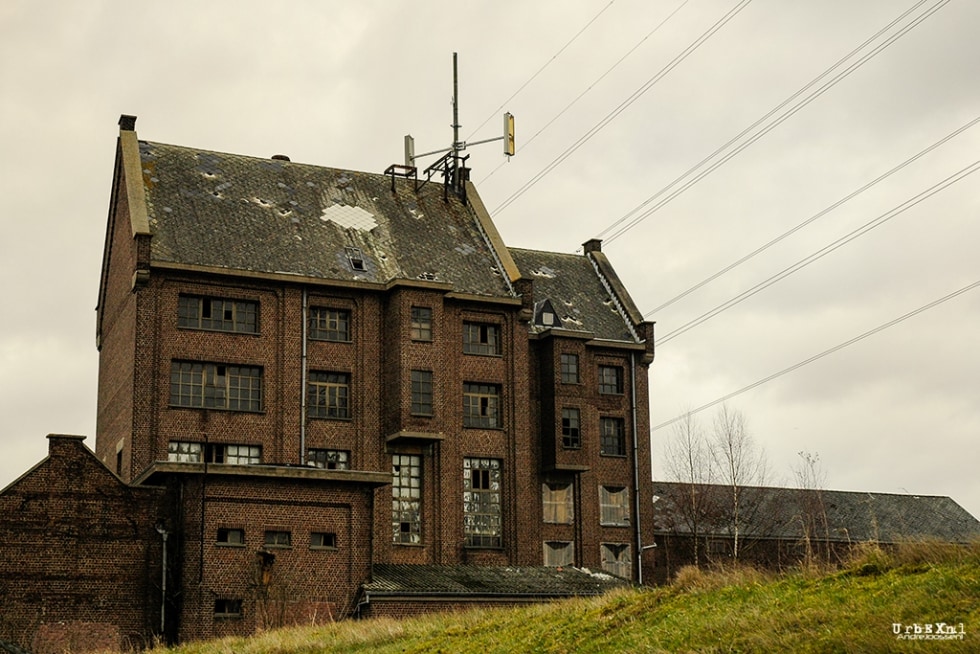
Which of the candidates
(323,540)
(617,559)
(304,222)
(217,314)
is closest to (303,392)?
(217,314)

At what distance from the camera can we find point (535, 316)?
2169 inches

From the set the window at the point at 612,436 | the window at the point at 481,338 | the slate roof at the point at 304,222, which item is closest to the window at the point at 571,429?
the window at the point at 612,436

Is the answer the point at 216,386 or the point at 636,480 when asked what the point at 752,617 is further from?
the point at 636,480

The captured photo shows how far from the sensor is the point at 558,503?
5291cm

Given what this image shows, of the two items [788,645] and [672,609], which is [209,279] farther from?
[788,645]

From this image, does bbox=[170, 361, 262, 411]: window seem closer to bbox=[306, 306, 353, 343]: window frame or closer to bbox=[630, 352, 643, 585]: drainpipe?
bbox=[306, 306, 353, 343]: window frame

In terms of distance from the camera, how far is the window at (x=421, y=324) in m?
49.8

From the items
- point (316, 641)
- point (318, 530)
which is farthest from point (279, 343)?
point (316, 641)

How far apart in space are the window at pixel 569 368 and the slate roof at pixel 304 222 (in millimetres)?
4018

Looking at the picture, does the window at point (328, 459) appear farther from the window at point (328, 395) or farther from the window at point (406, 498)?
the window at point (406, 498)

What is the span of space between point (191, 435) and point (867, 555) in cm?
3033

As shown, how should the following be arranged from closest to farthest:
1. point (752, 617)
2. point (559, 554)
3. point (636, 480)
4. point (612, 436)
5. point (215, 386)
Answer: point (752, 617)
point (215, 386)
point (559, 554)
point (636, 480)
point (612, 436)

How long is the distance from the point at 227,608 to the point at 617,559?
59.1ft

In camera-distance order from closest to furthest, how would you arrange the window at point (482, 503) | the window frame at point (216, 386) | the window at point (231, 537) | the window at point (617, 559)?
the window at point (231, 537), the window frame at point (216, 386), the window at point (482, 503), the window at point (617, 559)
